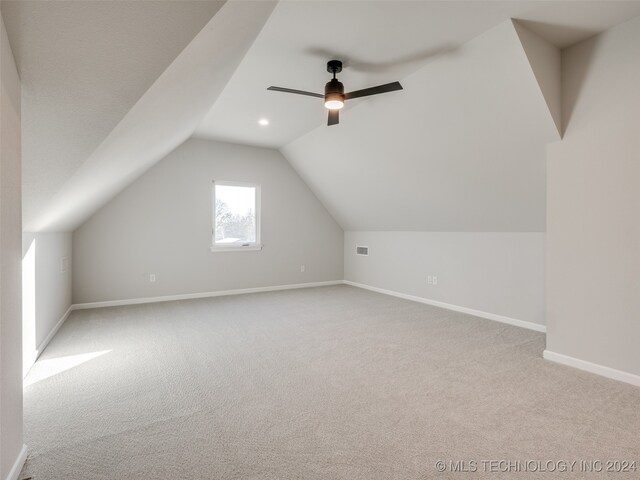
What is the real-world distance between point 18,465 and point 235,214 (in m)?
4.62

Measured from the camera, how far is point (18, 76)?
1.45 metres

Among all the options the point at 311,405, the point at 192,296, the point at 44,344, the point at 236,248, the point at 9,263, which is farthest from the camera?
the point at 236,248

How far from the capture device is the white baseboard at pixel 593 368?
2.41 metres

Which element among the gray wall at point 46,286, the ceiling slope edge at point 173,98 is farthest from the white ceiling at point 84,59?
the gray wall at point 46,286

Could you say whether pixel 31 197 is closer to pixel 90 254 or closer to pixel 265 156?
pixel 90 254

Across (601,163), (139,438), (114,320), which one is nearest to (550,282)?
(601,163)

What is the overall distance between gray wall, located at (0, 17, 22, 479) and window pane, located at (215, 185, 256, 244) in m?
4.21

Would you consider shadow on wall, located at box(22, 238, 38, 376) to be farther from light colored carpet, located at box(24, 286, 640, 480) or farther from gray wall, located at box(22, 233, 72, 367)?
light colored carpet, located at box(24, 286, 640, 480)

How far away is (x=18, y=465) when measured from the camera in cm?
152

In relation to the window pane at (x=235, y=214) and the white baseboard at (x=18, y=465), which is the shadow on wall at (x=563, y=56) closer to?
the white baseboard at (x=18, y=465)

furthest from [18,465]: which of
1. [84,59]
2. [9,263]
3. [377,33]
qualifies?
[377,33]

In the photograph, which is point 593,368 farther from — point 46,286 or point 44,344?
point 46,286

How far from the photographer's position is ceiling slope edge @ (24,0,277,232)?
74.2 inches

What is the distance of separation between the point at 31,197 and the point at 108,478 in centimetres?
184
